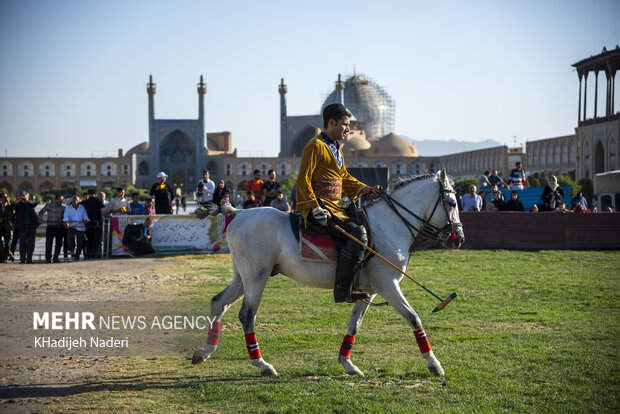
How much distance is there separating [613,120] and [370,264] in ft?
170

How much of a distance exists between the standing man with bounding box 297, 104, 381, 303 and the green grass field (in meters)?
0.87

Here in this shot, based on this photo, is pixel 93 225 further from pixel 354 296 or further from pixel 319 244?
pixel 354 296

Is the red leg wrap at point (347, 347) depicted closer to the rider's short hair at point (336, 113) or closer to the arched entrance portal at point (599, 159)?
the rider's short hair at point (336, 113)

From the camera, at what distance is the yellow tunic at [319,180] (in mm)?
6023

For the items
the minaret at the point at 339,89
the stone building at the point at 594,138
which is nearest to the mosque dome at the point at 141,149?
the minaret at the point at 339,89

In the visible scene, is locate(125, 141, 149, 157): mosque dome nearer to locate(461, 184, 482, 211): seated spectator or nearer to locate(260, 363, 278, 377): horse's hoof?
locate(461, 184, 482, 211): seated spectator

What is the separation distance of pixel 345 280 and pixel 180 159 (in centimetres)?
9547

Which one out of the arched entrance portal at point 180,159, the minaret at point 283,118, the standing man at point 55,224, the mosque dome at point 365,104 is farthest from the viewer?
the mosque dome at point 365,104

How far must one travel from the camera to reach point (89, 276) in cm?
1355

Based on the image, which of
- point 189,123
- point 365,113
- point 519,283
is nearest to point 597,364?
point 519,283

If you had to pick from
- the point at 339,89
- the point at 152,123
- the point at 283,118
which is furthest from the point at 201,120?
the point at 339,89

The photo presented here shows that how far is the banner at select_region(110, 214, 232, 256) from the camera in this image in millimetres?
17562

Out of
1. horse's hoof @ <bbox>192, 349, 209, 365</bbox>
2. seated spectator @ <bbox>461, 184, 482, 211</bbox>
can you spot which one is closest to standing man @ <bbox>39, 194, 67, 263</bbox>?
seated spectator @ <bbox>461, 184, 482, 211</bbox>

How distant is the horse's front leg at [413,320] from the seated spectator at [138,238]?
12.4m
